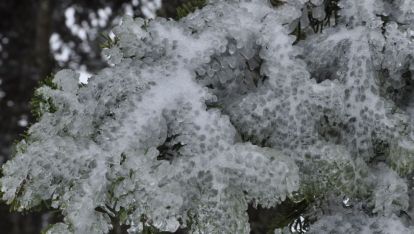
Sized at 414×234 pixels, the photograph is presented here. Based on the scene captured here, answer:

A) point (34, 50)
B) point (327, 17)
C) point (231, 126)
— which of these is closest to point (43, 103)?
point (231, 126)

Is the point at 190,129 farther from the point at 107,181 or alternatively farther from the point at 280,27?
the point at 280,27

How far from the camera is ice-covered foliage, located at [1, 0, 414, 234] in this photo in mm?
1783

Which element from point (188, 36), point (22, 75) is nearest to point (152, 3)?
point (22, 75)

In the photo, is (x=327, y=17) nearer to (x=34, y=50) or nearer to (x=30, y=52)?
(x=34, y=50)

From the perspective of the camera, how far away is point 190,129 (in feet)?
6.24

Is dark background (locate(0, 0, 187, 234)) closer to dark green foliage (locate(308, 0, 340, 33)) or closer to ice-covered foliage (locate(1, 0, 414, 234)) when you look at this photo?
dark green foliage (locate(308, 0, 340, 33))

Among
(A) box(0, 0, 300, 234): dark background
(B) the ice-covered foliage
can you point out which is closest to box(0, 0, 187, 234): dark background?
(A) box(0, 0, 300, 234): dark background

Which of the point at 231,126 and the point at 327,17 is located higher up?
the point at 327,17

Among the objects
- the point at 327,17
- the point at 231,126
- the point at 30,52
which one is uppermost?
the point at 327,17

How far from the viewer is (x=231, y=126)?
76.0 inches

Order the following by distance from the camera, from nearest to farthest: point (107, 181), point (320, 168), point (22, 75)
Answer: point (107, 181)
point (320, 168)
point (22, 75)

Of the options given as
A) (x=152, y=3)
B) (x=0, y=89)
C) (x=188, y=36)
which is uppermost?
(x=188, y=36)

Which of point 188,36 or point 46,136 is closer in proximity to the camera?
point 46,136

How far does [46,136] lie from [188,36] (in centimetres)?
61
